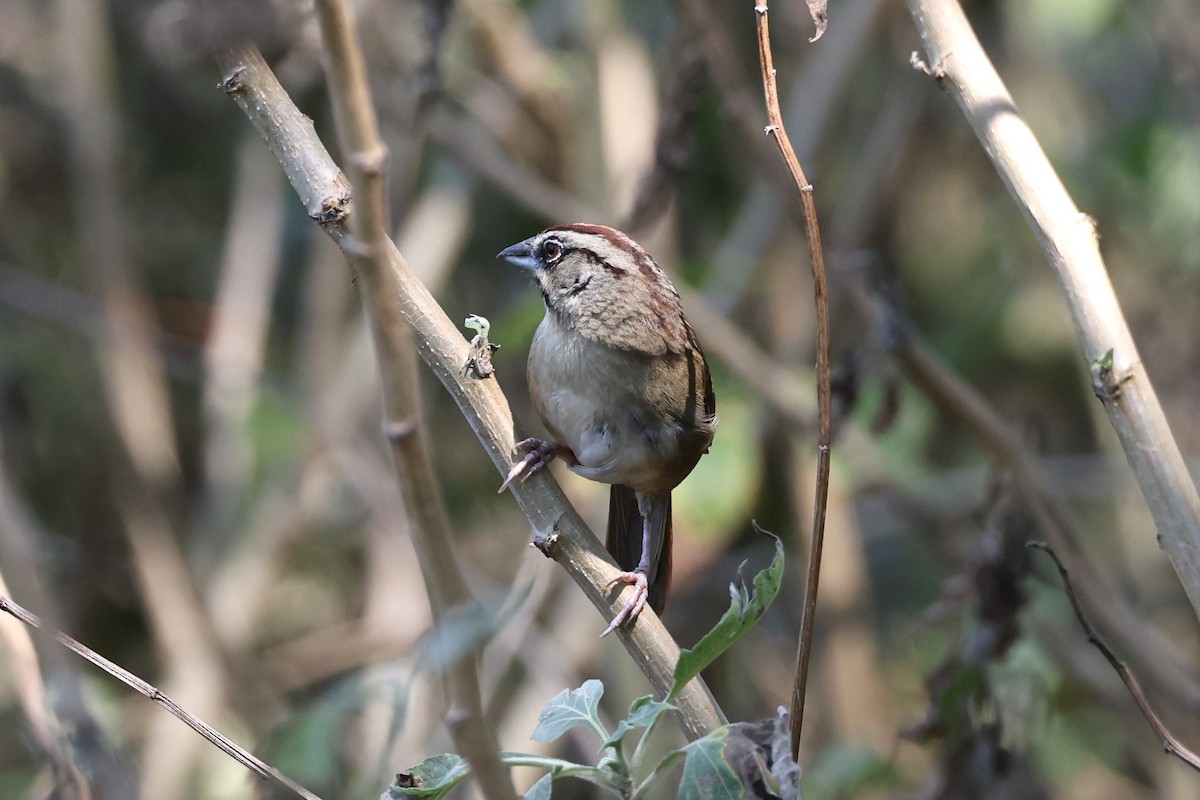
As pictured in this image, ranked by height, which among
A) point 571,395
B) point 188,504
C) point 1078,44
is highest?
point 188,504

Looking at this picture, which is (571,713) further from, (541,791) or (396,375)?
(396,375)

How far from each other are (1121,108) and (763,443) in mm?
2638

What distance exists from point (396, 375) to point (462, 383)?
614mm

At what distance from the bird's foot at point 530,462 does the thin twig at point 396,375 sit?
59 cm

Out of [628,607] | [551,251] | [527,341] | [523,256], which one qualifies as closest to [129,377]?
[527,341]

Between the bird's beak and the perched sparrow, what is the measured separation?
0.21 ft

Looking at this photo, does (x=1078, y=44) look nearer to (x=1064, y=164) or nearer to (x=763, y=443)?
(x=1064, y=164)

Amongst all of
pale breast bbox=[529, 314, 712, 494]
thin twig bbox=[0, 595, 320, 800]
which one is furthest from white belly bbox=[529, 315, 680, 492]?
thin twig bbox=[0, 595, 320, 800]

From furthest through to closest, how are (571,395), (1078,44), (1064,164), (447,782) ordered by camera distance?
(1078,44), (1064,164), (571,395), (447,782)

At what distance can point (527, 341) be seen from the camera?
444cm

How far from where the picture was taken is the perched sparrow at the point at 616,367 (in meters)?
3.08

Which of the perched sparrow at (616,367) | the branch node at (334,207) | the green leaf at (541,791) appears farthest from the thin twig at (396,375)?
the perched sparrow at (616,367)

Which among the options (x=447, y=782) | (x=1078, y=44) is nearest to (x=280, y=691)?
(x=447, y=782)

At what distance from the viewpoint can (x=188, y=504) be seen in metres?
6.34
